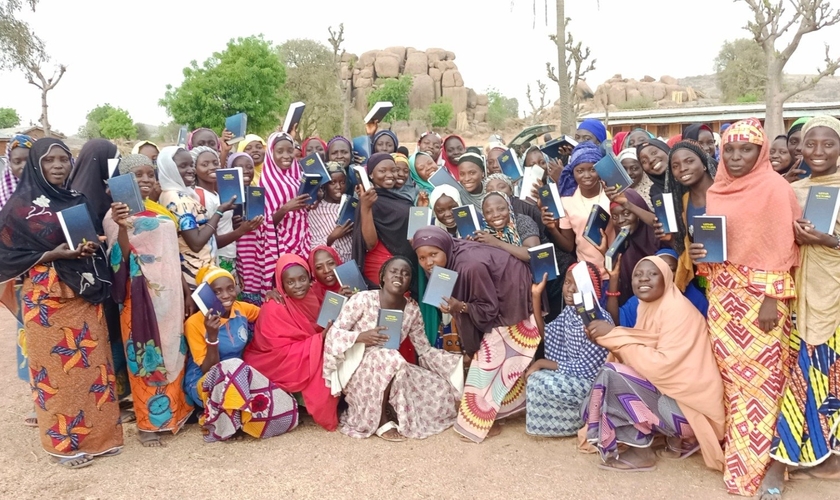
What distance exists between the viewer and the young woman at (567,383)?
4371 millimetres

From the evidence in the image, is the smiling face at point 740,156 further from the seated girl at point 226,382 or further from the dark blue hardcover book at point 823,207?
the seated girl at point 226,382

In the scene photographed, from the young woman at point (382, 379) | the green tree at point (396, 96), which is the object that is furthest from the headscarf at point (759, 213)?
the green tree at point (396, 96)

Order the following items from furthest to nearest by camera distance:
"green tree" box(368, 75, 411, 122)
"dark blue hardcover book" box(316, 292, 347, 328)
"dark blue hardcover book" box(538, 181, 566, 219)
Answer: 1. "green tree" box(368, 75, 411, 122)
2. "dark blue hardcover book" box(538, 181, 566, 219)
3. "dark blue hardcover book" box(316, 292, 347, 328)

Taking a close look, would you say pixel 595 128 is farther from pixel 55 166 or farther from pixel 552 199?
pixel 55 166

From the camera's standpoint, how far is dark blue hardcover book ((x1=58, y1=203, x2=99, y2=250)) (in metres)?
3.88

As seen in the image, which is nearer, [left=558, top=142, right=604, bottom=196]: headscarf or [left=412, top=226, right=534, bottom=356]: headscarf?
[left=412, top=226, right=534, bottom=356]: headscarf

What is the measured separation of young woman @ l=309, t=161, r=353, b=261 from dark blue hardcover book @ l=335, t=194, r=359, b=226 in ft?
0.15

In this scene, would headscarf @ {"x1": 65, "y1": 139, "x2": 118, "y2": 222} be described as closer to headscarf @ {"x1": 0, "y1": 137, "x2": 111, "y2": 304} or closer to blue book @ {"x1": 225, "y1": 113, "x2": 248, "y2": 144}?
headscarf @ {"x1": 0, "y1": 137, "x2": 111, "y2": 304}

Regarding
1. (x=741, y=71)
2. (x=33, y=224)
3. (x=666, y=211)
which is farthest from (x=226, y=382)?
(x=741, y=71)

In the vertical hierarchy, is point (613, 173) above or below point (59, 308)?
above

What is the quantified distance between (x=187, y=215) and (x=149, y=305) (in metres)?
0.78

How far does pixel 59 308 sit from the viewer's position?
13.4ft

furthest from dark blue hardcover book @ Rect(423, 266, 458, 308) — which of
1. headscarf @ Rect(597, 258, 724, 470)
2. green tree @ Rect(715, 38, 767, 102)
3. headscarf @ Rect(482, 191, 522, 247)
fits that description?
green tree @ Rect(715, 38, 767, 102)

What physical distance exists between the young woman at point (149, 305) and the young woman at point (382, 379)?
3.68ft
